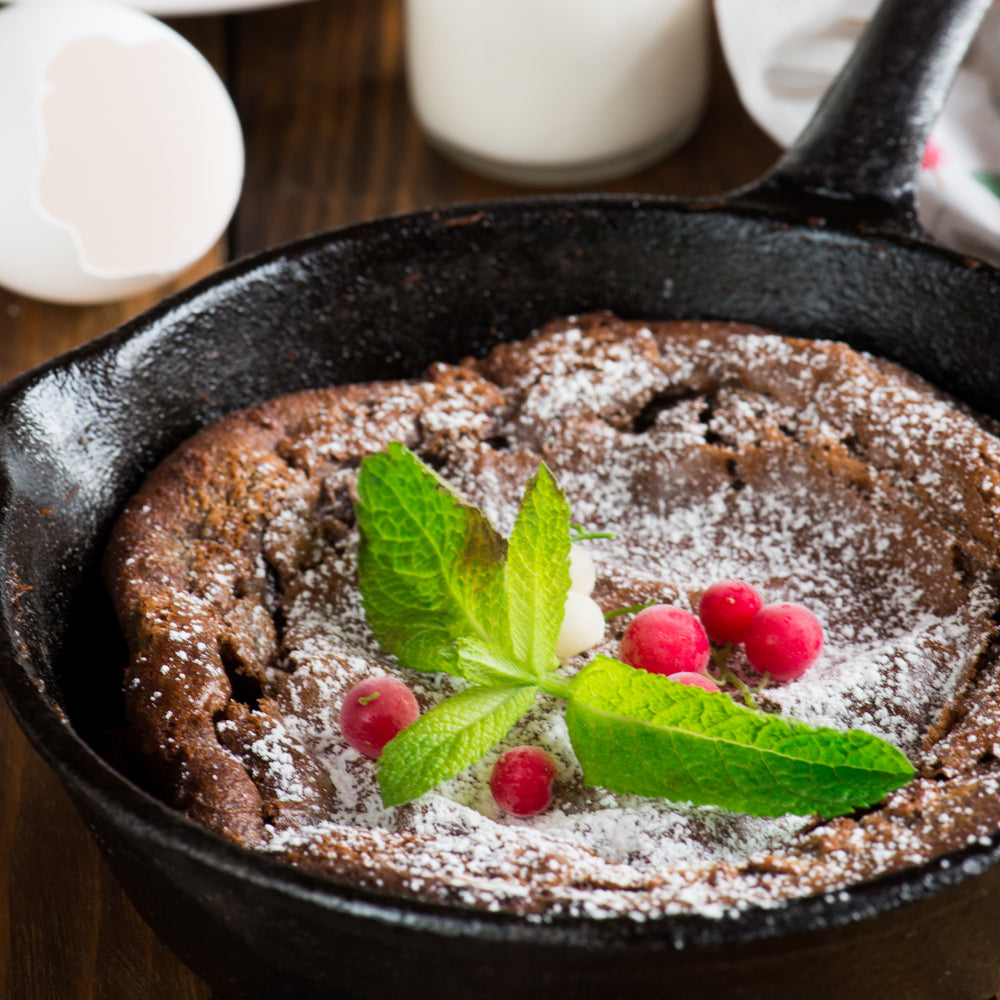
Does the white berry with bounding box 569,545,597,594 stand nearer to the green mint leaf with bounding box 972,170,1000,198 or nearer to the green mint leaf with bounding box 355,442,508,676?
the green mint leaf with bounding box 355,442,508,676

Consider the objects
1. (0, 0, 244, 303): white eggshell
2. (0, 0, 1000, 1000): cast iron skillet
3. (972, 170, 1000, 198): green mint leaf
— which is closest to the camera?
(0, 0, 1000, 1000): cast iron skillet

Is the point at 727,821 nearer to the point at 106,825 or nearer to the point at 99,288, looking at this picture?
the point at 106,825

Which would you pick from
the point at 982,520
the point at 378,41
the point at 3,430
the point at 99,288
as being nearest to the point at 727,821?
the point at 982,520

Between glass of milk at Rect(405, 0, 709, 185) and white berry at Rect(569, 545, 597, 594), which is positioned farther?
glass of milk at Rect(405, 0, 709, 185)

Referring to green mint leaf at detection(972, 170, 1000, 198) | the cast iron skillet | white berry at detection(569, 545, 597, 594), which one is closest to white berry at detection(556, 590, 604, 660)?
white berry at detection(569, 545, 597, 594)

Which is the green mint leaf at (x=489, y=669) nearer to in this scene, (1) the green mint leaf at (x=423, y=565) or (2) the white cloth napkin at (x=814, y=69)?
(1) the green mint leaf at (x=423, y=565)

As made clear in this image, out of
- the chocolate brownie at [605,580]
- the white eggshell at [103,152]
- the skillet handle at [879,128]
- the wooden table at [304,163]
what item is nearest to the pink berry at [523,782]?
the chocolate brownie at [605,580]
